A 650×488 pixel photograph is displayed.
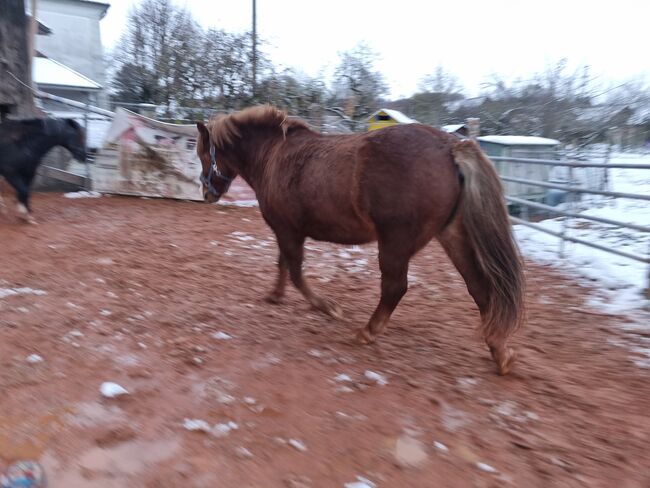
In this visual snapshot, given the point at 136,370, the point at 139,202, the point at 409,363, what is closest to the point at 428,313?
the point at 409,363

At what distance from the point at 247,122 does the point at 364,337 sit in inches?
92.7

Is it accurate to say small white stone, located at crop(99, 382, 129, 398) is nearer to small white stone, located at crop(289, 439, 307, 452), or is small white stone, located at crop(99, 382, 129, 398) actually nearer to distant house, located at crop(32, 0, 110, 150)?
small white stone, located at crop(289, 439, 307, 452)

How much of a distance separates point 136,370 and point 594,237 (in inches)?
279

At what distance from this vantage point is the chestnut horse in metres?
3.22

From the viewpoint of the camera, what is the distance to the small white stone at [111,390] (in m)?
2.75

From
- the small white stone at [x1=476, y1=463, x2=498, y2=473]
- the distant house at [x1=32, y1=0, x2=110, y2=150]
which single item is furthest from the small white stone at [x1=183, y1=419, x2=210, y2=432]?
the distant house at [x1=32, y1=0, x2=110, y2=150]

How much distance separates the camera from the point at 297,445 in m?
2.39

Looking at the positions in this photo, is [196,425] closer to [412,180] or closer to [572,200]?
[412,180]

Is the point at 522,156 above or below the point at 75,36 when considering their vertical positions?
below

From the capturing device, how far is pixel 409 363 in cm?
347

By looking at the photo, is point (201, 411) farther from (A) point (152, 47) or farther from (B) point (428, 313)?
(A) point (152, 47)

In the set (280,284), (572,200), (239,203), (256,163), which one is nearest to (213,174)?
(256,163)

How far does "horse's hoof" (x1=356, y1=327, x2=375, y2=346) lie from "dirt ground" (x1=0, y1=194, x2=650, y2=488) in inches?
2.7

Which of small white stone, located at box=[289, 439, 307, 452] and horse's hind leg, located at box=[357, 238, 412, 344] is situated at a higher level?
horse's hind leg, located at box=[357, 238, 412, 344]
